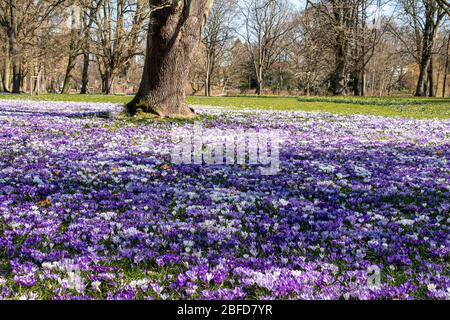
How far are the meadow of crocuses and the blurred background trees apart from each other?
8226mm

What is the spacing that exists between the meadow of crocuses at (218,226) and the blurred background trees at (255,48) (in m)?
8.23

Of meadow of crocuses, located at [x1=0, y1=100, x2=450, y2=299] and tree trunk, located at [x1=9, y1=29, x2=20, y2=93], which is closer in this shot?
meadow of crocuses, located at [x1=0, y1=100, x2=450, y2=299]

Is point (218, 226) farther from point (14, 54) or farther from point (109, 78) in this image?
point (109, 78)

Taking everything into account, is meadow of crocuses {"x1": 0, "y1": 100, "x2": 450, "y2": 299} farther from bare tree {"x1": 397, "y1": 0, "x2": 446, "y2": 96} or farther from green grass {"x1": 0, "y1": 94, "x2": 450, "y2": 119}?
bare tree {"x1": 397, "y1": 0, "x2": 446, "y2": 96}

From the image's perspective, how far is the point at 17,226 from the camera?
4.46 metres

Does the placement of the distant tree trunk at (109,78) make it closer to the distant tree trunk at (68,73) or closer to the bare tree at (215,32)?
the distant tree trunk at (68,73)

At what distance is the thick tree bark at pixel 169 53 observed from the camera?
1455 cm

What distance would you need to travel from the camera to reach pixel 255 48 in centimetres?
8138

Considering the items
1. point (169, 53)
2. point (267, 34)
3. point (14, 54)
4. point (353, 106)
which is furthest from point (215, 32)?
point (169, 53)

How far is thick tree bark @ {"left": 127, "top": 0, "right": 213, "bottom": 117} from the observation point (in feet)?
47.7

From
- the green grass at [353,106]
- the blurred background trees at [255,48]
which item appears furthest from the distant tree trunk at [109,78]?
the green grass at [353,106]

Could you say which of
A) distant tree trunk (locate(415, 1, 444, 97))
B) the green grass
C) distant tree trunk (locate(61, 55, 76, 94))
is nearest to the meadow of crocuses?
the green grass

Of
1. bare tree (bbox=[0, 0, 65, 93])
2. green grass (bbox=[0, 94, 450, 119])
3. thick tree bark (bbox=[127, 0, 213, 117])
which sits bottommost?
green grass (bbox=[0, 94, 450, 119])

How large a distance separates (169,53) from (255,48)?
69.5m
